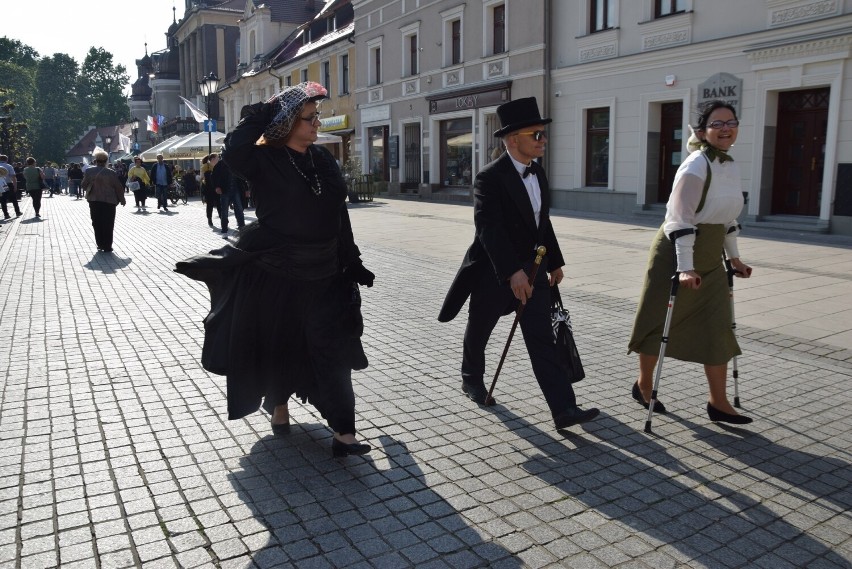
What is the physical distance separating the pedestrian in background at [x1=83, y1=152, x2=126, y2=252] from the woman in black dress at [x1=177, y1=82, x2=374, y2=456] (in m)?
9.61

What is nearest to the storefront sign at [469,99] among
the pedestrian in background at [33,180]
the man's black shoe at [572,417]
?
the pedestrian in background at [33,180]

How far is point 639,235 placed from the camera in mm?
14531

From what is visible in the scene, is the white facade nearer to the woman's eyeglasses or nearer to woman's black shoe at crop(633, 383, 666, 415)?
woman's black shoe at crop(633, 383, 666, 415)

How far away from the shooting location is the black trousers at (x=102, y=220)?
1247 centimetres

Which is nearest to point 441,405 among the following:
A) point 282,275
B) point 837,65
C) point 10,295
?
point 282,275

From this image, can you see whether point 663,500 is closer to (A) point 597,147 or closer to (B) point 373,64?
(A) point 597,147

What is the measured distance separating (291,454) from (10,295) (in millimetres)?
6354

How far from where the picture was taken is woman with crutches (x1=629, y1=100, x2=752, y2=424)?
4059mm

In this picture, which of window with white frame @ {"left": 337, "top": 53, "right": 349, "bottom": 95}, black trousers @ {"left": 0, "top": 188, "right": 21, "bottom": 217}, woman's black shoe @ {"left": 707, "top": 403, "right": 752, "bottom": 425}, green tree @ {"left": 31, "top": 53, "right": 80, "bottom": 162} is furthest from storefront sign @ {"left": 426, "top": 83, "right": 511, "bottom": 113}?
green tree @ {"left": 31, "top": 53, "right": 80, "bottom": 162}

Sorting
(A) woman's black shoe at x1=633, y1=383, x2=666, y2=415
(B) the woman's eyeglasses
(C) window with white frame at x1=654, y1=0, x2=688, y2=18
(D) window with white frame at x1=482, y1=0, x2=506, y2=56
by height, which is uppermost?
(D) window with white frame at x1=482, y1=0, x2=506, y2=56

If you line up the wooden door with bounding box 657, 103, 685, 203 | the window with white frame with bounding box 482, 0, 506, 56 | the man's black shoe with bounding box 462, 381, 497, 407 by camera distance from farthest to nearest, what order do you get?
the window with white frame with bounding box 482, 0, 506, 56 → the wooden door with bounding box 657, 103, 685, 203 → the man's black shoe with bounding box 462, 381, 497, 407

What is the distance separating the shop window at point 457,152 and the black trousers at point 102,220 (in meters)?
14.3

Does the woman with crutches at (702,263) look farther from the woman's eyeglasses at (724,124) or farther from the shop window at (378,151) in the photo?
the shop window at (378,151)

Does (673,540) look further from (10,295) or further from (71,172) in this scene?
(71,172)
